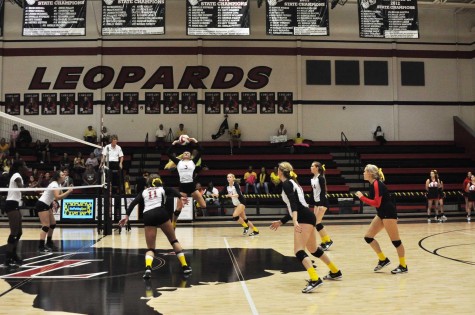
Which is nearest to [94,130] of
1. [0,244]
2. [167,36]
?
[167,36]

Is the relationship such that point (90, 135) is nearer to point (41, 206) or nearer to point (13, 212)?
point (41, 206)

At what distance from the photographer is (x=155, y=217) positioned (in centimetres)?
720

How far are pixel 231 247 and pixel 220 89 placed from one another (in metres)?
15.8

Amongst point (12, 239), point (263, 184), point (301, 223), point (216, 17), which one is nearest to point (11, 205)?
point (12, 239)

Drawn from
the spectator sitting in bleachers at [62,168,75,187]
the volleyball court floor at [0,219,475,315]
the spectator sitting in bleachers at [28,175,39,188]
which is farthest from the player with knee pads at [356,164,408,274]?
the spectator sitting in bleachers at [28,175,39,188]

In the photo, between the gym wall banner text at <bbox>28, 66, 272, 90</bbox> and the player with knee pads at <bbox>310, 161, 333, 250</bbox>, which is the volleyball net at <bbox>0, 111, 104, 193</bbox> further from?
the player with knee pads at <bbox>310, 161, 333, 250</bbox>

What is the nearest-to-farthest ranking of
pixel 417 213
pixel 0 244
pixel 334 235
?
pixel 0 244 < pixel 334 235 < pixel 417 213

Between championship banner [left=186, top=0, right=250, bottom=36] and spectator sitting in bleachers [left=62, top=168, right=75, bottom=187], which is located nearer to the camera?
spectator sitting in bleachers [left=62, top=168, right=75, bottom=187]

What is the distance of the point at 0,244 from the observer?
1148cm

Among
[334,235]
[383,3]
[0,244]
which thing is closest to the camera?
[0,244]

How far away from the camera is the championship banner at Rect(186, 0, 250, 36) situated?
1609 centimetres

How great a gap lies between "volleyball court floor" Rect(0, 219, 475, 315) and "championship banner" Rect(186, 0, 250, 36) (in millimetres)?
7852

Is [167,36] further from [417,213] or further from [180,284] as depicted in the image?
[180,284]

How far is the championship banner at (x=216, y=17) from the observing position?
1609 cm
